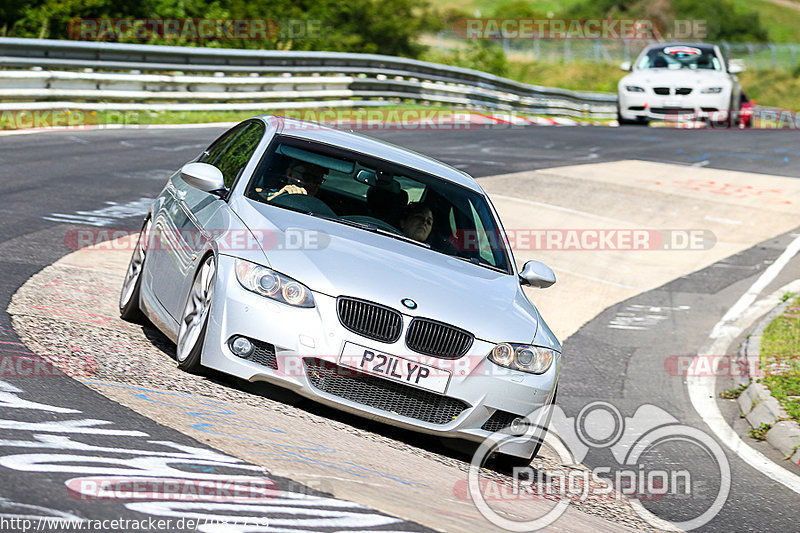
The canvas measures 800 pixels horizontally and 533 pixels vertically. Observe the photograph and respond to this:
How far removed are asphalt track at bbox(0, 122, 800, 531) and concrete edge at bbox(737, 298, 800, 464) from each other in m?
0.14

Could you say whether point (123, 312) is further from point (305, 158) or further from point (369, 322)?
point (369, 322)

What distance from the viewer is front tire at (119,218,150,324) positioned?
736 centimetres

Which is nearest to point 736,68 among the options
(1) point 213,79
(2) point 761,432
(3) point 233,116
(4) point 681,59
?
(4) point 681,59

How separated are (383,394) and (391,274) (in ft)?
2.18

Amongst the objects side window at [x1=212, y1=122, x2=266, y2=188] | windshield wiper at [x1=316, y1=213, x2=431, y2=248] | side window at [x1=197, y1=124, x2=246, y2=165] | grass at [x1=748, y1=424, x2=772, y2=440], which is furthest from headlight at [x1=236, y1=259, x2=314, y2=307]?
grass at [x1=748, y1=424, x2=772, y2=440]

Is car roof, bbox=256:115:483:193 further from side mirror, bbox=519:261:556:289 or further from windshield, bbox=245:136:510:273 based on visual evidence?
side mirror, bbox=519:261:556:289

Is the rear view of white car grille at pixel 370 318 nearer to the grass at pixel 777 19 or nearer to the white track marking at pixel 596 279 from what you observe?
the white track marking at pixel 596 279

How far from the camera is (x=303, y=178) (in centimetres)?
694

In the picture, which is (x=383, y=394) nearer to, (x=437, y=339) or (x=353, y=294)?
(x=437, y=339)

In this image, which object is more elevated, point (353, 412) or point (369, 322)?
point (369, 322)

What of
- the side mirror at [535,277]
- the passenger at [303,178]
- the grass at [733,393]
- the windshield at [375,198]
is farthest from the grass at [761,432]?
the passenger at [303,178]

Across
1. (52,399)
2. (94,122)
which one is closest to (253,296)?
(52,399)

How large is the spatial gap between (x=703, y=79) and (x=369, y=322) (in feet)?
63.1

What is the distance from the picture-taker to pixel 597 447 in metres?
7.52
